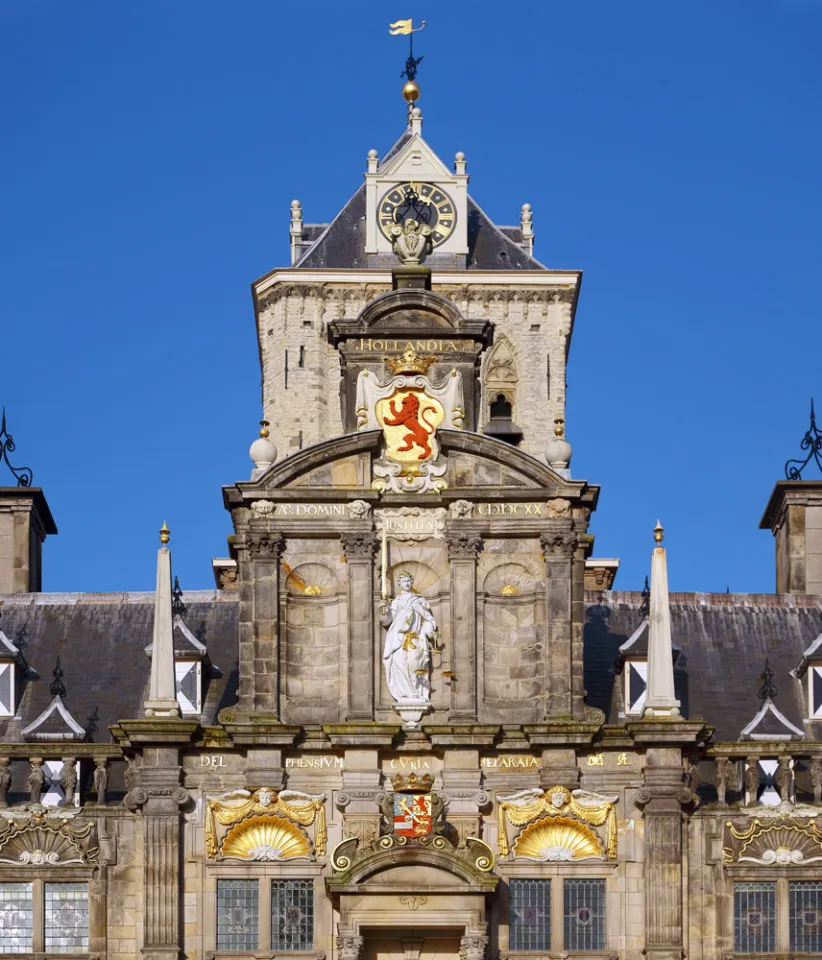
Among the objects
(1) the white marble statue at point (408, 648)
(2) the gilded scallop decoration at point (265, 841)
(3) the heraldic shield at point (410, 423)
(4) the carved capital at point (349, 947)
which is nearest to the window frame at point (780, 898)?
(1) the white marble statue at point (408, 648)

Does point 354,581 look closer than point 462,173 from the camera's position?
Yes

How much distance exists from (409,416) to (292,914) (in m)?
11.5

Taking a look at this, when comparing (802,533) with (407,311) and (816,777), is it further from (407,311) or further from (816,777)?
(407,311)

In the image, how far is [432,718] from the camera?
7844 cm

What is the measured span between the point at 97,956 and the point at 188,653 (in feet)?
24.9

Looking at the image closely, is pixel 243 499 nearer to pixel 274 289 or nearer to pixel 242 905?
pixel 242 905

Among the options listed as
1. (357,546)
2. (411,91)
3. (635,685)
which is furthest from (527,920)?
(411,91)

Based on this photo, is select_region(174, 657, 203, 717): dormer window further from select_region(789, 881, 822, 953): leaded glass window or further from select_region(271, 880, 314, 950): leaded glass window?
select_region(789, 881, 822, 953): leaded glass window

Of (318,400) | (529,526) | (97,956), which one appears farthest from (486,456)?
(318,400)

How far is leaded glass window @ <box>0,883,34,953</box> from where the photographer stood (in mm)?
78000

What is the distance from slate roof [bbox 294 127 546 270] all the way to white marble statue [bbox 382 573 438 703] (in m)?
30.8

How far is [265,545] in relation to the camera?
78938 mm

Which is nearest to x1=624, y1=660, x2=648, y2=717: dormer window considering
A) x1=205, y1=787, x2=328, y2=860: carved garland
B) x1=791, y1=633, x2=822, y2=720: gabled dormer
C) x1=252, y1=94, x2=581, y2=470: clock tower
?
x1=791, y1=633, x2=822, y2=720: gabled dormer

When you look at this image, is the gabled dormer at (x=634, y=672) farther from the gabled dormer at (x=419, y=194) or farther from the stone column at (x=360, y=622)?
the gabled dormer at (x=419, y=194)
